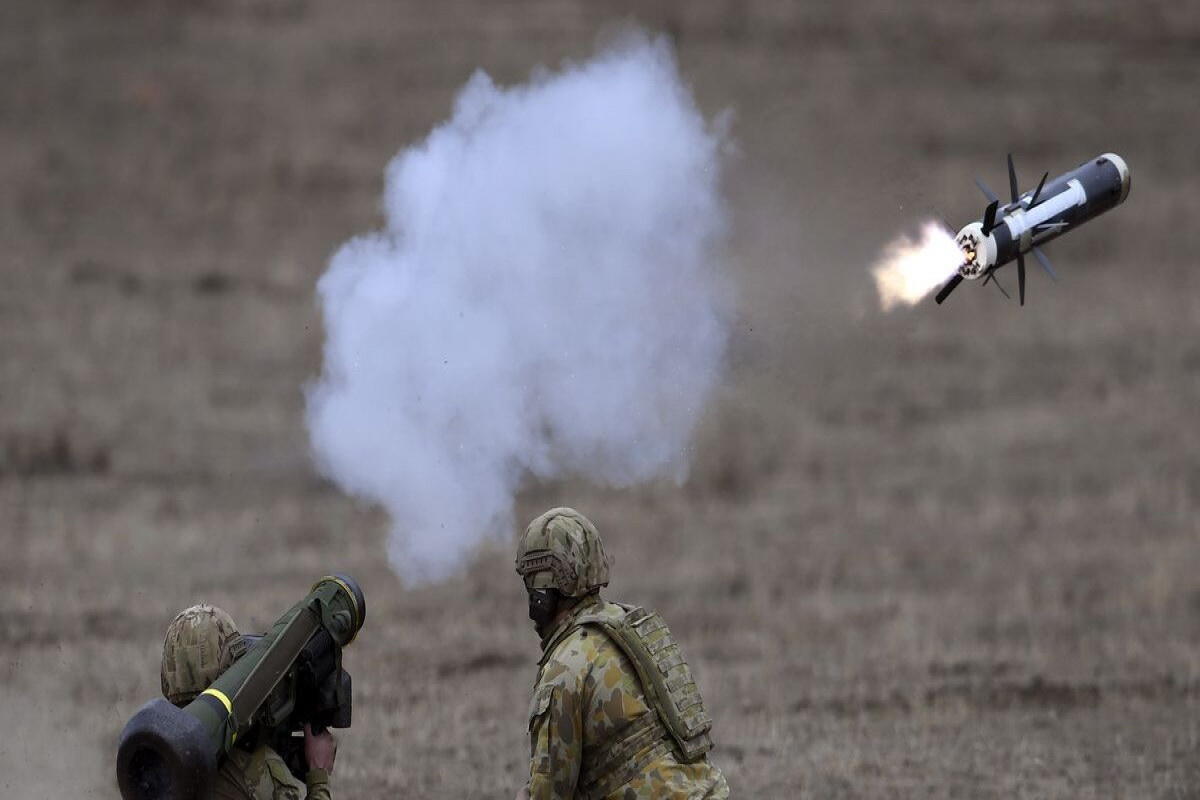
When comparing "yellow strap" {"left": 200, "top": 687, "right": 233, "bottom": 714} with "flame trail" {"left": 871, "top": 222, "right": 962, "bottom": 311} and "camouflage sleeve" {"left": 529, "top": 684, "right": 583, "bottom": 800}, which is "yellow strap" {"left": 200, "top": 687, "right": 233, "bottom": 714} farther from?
"flame trail" {"left": 871, "top": 222, "right": 962, "bottom": 311}

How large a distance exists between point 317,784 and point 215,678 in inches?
27.3

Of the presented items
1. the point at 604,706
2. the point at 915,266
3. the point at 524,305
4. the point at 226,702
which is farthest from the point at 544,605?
the point at 915,266

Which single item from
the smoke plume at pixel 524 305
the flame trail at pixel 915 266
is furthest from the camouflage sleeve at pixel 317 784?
the flame trail at pixel 915 266

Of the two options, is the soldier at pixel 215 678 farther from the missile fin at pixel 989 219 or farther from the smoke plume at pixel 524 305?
the missile fin at pixel 989 219

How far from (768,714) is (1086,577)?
5978mm

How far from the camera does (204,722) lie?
26.7 ft

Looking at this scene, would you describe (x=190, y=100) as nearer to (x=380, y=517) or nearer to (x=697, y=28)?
(x=697, y=28)

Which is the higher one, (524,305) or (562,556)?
(524,305)

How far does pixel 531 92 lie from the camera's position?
504 inches

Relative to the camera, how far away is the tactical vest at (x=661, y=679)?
855 cm

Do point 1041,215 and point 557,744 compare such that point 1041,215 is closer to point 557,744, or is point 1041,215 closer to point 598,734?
point 598,734

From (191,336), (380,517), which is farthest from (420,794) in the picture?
(191,336)

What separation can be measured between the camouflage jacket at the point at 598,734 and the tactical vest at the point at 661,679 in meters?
0.04

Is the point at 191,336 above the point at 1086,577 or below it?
above
